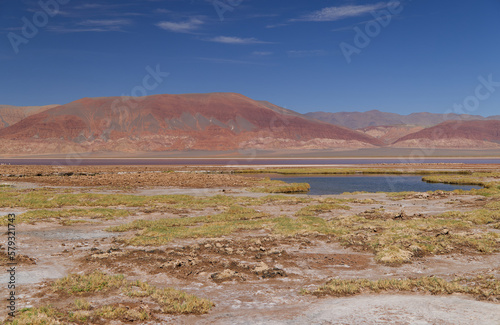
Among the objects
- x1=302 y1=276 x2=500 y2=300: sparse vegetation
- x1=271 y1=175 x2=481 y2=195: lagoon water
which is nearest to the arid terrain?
→ x1=302 y1=276 x2=500 y2=300: sparse vegetation

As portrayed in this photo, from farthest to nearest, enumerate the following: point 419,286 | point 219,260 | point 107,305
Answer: point 219,260 → point 419,286 → point 107,305

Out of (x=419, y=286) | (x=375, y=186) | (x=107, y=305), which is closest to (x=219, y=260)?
(x=107, y=305)

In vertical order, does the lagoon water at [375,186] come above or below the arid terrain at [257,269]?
below

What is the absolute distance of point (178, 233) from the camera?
21547mm

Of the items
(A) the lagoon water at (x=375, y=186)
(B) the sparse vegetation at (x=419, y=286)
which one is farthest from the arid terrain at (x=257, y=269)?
(A) the lagoon water at (x=375, y=186)

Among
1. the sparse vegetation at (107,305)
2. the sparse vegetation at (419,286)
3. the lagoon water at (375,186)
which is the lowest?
the lagoon water at (375,186)

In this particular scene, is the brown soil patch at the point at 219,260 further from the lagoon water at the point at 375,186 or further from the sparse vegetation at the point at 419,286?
the lagoon water at the point at 375,186

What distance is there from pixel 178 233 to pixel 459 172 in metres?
79.0

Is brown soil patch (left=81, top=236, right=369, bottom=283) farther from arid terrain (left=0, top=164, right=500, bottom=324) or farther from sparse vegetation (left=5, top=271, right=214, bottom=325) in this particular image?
sparse vegetation (left=5, top=271, right=214, bottom=325)

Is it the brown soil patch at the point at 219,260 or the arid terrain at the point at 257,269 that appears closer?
the arid terrain at the point at 257,269

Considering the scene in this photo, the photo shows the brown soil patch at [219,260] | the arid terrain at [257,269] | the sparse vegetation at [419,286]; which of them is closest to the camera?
the arid terrain at [257,269]

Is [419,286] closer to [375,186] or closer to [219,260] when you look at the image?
[219,260]

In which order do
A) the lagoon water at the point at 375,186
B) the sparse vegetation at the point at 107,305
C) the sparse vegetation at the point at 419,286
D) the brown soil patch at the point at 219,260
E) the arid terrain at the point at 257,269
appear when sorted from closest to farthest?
1. the sparse vegetation at the point at 107,305
2. the arid terrain at the point at 257,269
3. the sparse vegetation at the point at 419,286
4. the brown soil patch at the point at 219,260
5. the lagoon water at the point at 375,186

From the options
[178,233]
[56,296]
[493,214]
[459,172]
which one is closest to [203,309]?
[56,296]
